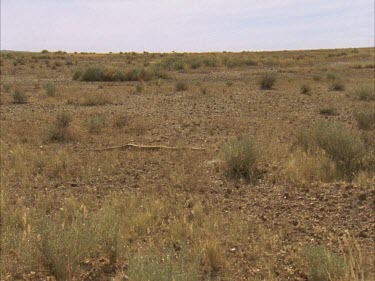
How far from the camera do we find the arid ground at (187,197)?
5.12 m

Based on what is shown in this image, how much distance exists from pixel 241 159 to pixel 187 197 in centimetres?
174

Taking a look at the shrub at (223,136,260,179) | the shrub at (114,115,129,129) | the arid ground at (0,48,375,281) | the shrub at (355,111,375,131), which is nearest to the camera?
the arid ground at (0,48,375,281)

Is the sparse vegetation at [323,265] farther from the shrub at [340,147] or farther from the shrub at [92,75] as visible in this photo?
the shrub at [92,75]

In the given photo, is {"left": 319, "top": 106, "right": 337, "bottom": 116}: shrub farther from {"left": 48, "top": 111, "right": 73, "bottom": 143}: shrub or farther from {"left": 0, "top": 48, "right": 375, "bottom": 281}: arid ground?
{"left": 48, "top": 111, "right": 73, "bottom": 143}: shrub

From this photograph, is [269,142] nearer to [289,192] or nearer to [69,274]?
[289,192]

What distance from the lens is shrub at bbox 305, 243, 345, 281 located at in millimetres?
4449

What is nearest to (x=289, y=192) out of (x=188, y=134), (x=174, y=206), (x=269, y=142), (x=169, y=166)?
(x=174, y=206)

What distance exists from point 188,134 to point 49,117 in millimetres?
5388

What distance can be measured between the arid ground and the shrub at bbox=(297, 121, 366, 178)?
0.03 meters

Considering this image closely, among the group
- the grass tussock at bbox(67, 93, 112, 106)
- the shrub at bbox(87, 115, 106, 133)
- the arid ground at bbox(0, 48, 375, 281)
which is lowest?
the arid ground at bbox(0, 48, 375, 281)

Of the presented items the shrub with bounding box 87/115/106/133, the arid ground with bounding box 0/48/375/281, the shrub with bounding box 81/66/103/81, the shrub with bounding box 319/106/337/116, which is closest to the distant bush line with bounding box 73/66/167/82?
the shrub with bounding box 81/66/103/81

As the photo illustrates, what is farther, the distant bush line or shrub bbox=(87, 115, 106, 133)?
the distant bush line

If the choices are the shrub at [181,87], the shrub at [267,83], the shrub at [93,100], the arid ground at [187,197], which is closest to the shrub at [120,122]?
the arid ground at [187,197]

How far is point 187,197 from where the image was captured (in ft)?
24.7
